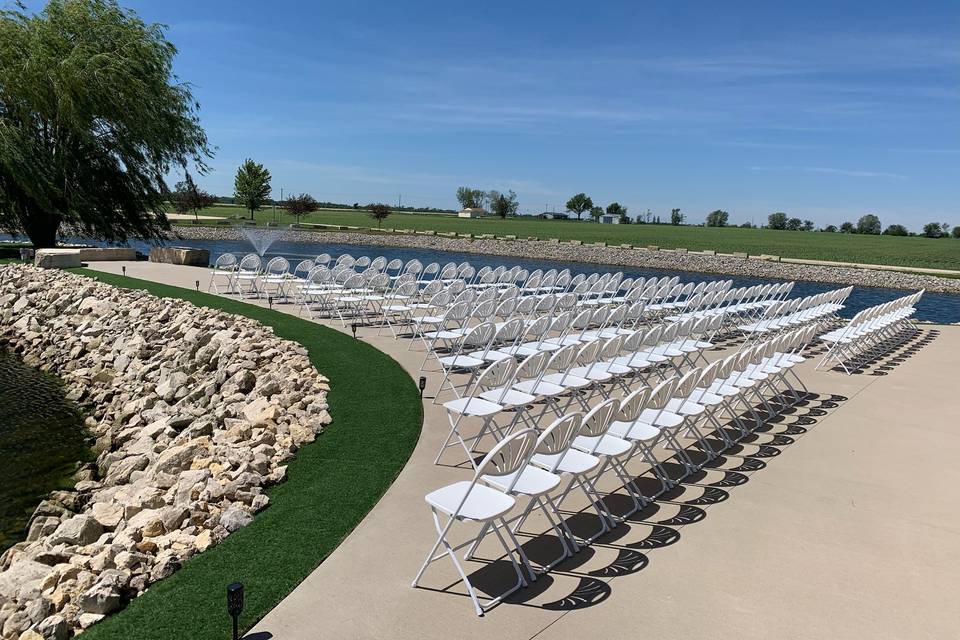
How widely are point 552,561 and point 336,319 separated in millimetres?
9866

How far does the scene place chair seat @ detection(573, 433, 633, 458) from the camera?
485cm

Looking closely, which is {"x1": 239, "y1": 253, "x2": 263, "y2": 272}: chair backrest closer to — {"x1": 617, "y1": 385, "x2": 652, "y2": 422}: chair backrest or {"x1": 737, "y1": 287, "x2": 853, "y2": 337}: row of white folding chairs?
{"x1": 737, "y1": 287, "x2": 853, "y2": 337}: row of white folding chairs

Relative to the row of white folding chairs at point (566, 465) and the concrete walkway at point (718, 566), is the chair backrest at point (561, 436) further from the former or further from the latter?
the concrete walkway at point (718, 566)

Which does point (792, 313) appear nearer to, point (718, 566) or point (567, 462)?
point (718, 566)

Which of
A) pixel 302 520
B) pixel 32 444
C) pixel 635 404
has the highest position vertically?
pixel 635 404

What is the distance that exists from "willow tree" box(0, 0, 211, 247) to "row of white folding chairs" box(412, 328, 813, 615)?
22.1 metres

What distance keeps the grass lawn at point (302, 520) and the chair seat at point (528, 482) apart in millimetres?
1240

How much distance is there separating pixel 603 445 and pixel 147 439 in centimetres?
580

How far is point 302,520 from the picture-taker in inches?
186

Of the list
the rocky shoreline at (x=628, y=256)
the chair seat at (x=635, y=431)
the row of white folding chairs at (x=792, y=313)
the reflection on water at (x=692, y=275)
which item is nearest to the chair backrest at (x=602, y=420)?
the chair seat at (x=635, y=431)

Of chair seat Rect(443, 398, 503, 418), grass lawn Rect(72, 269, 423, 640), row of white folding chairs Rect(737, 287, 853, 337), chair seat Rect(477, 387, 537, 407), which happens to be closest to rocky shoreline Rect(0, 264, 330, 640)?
grass lawn Rect(72, 269, 423, 640)

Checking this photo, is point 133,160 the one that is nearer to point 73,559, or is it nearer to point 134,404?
point 134,404

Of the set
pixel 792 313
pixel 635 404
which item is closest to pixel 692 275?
pixel 792 313

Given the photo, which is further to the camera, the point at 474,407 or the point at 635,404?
the point at 474,407
